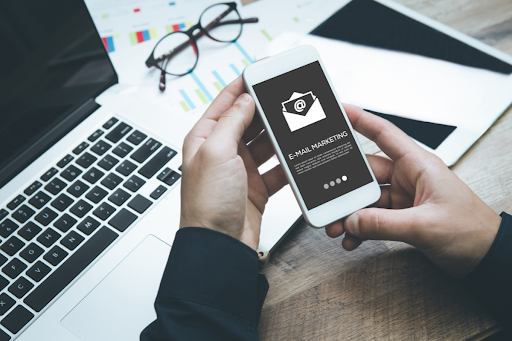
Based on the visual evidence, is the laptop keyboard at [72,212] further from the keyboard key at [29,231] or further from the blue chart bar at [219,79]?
the blue chart bar at [219,79]

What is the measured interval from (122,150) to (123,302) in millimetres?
284

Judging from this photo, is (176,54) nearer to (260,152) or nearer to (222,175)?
(260,152)

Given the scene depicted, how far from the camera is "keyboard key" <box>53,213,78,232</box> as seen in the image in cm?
60

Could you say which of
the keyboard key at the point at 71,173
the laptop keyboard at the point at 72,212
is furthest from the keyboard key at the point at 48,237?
the keyboard key at the point at 71,173

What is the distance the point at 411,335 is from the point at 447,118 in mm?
441

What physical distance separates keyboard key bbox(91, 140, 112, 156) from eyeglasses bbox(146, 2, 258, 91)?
0.71 ft

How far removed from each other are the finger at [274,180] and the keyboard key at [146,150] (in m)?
0.22

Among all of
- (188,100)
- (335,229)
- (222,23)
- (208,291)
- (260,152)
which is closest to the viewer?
(208,291)

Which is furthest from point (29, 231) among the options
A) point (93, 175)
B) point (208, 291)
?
point (208, 291)

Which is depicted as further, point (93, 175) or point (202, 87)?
point (202, 87)

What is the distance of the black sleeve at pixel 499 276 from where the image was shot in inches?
19.9

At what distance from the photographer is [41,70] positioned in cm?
63

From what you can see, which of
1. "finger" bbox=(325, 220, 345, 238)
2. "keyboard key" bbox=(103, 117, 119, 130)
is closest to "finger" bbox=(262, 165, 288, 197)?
"finger" bbox=(325, 220, 345, 238)

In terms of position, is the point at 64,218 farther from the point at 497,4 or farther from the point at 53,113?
the point at 497,4
